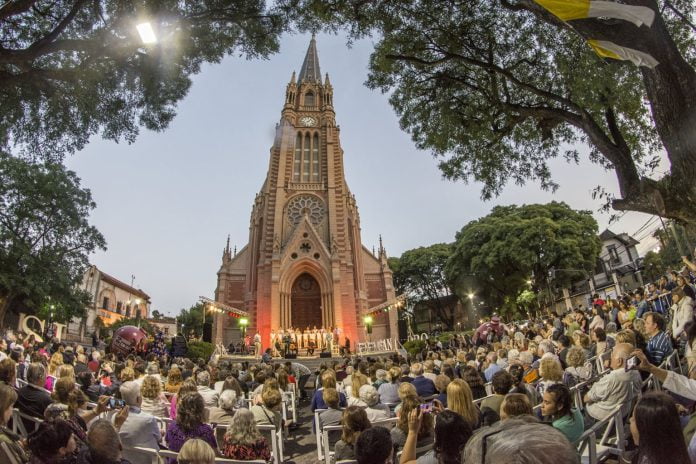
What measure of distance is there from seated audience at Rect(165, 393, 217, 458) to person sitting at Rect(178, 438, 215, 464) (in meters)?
1.23

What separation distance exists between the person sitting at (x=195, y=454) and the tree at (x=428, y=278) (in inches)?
1876

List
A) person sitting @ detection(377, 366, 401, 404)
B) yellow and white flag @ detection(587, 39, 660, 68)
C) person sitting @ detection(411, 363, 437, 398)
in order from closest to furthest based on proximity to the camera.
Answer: yellow and white flag @ detection(587, 39, 660, 68) < person sitting @ detection(411, 363, 437, 398) < person sitting @ detection(377, 366, 401, 404)

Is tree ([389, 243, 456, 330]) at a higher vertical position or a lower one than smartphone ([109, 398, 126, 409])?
higher

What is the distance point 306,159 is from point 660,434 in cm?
3588

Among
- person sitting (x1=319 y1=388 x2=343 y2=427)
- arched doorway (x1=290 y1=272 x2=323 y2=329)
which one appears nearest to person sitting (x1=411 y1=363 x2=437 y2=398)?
person sitting (x1=319 y1=388 x2=343 y2=427)

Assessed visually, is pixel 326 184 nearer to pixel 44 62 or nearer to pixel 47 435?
pixel 44 62

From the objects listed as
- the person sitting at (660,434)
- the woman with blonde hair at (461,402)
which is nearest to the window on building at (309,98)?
the woman with blonde hair at (461,402)

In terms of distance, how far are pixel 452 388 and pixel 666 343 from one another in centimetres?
389

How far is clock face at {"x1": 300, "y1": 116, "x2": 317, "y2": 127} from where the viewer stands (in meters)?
38.0

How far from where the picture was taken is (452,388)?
3.89 m

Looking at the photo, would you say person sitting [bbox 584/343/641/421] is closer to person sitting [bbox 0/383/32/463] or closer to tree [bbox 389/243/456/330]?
person sitting [bbox 0/383/32/463]

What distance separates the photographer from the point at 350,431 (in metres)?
3.57

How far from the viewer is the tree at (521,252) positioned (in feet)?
102

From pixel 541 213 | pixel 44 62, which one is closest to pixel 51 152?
pixel 44 62
